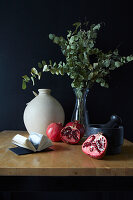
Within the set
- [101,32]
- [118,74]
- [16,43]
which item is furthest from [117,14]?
[16,43]

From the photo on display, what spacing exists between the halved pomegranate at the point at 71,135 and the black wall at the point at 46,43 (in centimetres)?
46

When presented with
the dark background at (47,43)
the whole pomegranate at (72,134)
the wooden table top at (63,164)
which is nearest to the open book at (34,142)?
the wooden table top at (63,164)

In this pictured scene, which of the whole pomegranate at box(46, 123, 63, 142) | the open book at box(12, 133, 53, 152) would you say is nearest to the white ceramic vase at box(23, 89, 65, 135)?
the whole pomegranate at box(46, 123, 63, 142)

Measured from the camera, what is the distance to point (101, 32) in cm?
145

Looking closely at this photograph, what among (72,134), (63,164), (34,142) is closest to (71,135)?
(72,134)

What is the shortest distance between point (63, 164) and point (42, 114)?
19.8 inches

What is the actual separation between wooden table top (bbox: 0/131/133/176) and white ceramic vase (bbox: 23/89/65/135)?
0.33m

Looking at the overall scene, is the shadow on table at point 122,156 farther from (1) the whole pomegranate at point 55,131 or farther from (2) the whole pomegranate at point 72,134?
(1) the whole pomegranate at point 55,131

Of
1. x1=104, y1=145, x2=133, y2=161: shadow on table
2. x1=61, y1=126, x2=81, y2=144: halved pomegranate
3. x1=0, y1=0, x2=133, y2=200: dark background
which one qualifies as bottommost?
x1=104, y1=145, x2=133, y2=161: shadow on table

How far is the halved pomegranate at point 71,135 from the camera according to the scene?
3.17 feet

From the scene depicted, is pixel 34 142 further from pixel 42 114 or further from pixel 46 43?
pixel 46 43

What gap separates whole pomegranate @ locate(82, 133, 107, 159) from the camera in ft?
2.35

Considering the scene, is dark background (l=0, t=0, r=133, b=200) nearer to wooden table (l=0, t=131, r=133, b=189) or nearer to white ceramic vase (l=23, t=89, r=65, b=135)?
white ceramic vase (l=23, t=89, r=65, b=135)
